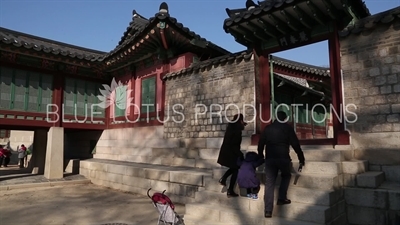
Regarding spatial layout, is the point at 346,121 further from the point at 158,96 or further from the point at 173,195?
the point at 158,96

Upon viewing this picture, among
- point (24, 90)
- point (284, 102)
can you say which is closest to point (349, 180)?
point (284, 102)

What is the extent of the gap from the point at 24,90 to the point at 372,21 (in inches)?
467

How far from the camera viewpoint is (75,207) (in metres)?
7.53

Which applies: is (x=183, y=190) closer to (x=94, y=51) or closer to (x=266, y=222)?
(x=266, y=222)

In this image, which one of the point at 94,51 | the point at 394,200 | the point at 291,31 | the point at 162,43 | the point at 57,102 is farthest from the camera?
the point at 94,51

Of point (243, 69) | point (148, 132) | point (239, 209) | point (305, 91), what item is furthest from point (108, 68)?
point (239, 209)

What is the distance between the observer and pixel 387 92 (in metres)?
5.77

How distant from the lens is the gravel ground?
627 centimetres

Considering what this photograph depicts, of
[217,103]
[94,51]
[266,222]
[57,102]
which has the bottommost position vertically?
[266,222]

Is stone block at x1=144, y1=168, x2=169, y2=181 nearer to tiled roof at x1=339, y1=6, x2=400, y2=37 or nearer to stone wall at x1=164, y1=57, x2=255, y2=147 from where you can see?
stone wall at x1=164, y1=57, x2=255, y2=147

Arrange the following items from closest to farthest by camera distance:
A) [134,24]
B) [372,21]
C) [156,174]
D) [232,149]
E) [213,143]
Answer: [232,149] → [372,21] → [156,174] → [213,143] → [134,24]

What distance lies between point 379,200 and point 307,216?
1320mm

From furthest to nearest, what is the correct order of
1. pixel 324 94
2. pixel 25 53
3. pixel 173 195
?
1. pixel 324 94
2. pixel 25 53
3. pixel 173 195

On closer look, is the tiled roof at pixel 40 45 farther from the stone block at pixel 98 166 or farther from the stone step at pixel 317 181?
the stone step at pixel 317 181
